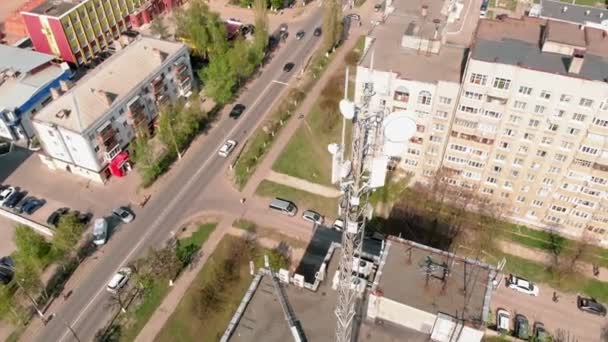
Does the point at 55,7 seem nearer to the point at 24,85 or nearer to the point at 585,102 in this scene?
the point at 24,85

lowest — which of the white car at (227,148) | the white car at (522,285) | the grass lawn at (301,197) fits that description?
the white car at (522,285)

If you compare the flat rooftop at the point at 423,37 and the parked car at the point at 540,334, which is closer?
the parked car at the point at 540,334

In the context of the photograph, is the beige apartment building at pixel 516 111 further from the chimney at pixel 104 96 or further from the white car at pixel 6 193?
the white car at pixel 6 193

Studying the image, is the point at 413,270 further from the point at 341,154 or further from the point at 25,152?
the point at 25,152

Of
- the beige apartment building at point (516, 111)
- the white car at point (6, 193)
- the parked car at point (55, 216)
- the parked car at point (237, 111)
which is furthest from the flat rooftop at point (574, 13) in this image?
the white car at point (6, 193)

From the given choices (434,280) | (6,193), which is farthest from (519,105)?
(6,193)

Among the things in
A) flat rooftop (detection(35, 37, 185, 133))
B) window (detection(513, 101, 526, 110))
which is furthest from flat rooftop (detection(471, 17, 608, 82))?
flat rooftop (detection(35, 37, 185, 133))
